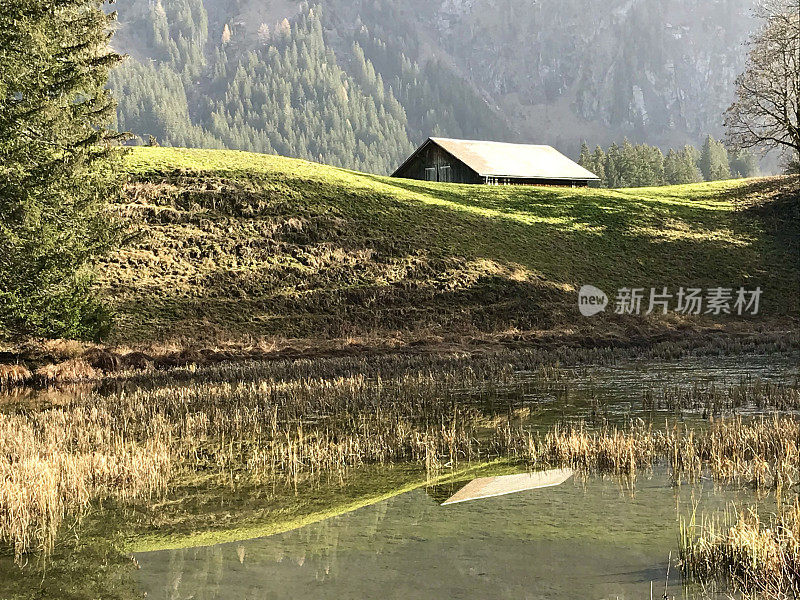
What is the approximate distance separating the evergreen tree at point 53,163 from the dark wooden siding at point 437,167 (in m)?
47.8

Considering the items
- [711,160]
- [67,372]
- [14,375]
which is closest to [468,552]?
[67,372]

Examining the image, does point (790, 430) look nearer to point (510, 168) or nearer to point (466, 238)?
point (466, 238)

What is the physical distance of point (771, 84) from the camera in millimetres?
57625

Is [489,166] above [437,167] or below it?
below

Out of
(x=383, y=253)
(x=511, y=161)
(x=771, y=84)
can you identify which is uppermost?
(x=771, y=84)

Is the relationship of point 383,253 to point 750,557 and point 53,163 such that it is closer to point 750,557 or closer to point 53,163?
point 53,163

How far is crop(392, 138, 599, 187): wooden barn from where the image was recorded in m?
75.4

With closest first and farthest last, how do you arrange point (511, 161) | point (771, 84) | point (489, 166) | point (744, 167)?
point (771, 84) < point (489, 166) < point (511, 161) < point (744, 167)

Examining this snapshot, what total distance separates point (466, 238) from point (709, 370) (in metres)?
27.0

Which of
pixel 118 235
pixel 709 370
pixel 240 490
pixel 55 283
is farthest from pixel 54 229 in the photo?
pixel 709 370

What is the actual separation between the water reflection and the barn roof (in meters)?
64.9

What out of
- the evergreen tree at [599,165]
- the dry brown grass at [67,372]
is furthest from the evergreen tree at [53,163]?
the evergreen tree at [599,165]

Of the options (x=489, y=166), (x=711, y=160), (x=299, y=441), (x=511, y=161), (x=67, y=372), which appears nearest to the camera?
(x=299, y=441)

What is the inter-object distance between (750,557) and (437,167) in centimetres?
7342
